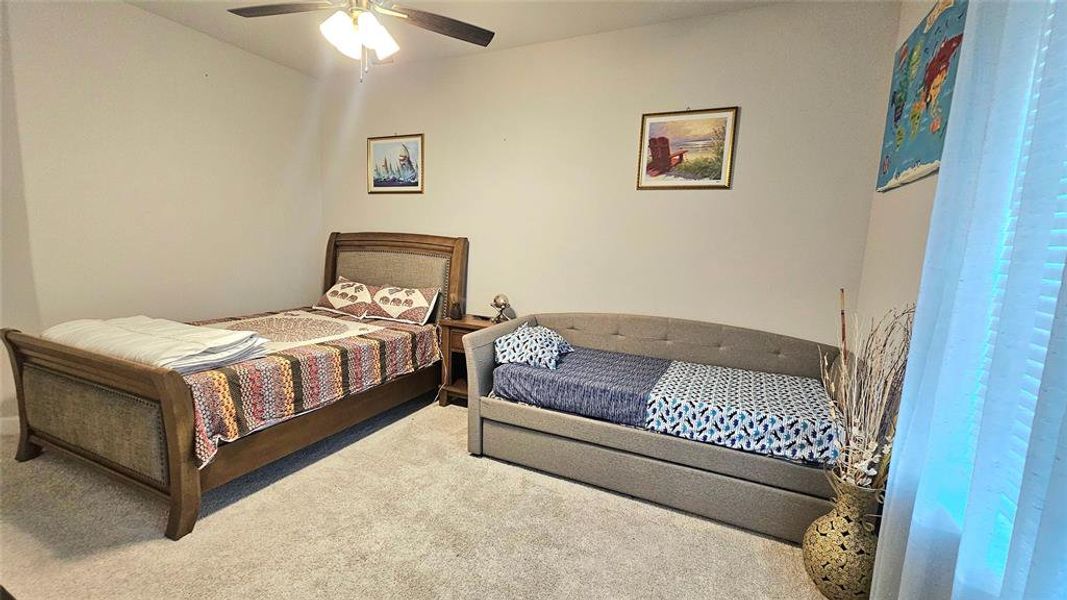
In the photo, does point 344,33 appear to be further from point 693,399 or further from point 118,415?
point 693,399

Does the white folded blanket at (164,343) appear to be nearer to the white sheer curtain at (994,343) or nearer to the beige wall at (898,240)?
the white sheer curtain at (994,343)

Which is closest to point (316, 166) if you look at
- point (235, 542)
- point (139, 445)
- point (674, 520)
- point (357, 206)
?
point (357, 206)

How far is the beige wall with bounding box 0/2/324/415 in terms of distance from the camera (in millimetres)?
2461

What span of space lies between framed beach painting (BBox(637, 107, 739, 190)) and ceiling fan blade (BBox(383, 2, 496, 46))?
1297 millimetres

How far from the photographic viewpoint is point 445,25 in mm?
A: 1965

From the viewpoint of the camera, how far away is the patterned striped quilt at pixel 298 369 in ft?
6.15

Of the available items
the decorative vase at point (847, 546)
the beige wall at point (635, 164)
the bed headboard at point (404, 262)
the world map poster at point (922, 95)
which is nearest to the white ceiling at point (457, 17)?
the beige wall at point (635, 164)

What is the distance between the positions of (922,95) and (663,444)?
1.84 meters

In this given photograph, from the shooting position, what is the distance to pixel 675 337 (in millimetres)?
2850

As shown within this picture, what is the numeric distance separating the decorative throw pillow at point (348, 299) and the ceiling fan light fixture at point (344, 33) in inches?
76.7

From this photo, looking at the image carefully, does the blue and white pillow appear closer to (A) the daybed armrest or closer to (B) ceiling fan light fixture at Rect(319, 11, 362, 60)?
(A) the daybed armrest

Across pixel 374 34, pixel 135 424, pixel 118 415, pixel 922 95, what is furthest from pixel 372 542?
pixel 922 95

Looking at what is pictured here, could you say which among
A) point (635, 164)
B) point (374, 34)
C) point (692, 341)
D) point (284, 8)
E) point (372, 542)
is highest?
point (284, 8)

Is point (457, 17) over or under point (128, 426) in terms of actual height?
over
